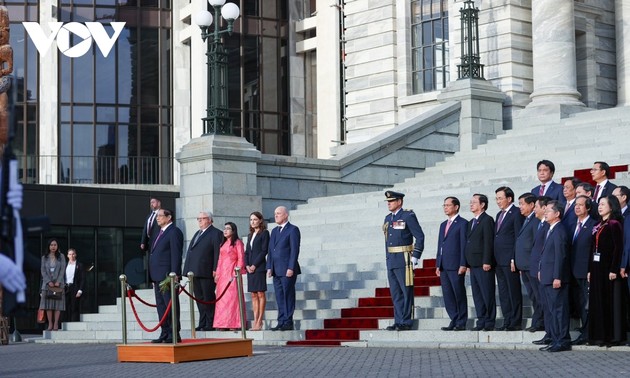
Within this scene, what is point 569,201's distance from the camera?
15.3 m

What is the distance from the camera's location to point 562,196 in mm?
16109

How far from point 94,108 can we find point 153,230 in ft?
103

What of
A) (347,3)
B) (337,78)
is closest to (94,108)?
(337,78)

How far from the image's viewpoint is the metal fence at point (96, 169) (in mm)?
46969

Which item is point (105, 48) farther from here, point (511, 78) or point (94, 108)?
point (511, 78)

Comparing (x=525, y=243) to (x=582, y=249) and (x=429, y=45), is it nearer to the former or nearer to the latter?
(x=582, y=249)

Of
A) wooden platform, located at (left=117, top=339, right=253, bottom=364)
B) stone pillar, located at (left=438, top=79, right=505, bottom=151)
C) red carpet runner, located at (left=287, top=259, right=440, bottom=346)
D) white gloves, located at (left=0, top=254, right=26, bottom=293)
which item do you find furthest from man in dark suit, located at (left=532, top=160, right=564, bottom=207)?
stone pillar, located at (left=438, top=79, right=505, bottom=151)

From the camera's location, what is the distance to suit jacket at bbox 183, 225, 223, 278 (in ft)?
60.1

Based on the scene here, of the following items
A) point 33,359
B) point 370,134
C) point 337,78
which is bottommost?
point 33,359

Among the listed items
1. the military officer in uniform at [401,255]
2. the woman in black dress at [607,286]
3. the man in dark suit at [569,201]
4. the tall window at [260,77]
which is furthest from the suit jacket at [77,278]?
the tall window at [260,77]

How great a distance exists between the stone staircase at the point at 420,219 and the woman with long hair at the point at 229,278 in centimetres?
29

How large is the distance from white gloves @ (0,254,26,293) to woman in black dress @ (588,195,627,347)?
9539mm

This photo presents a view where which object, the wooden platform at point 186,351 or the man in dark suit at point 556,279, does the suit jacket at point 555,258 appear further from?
the wooden platform at point 186,351

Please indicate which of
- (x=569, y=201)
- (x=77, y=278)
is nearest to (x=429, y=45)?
(x=77, y=278)
